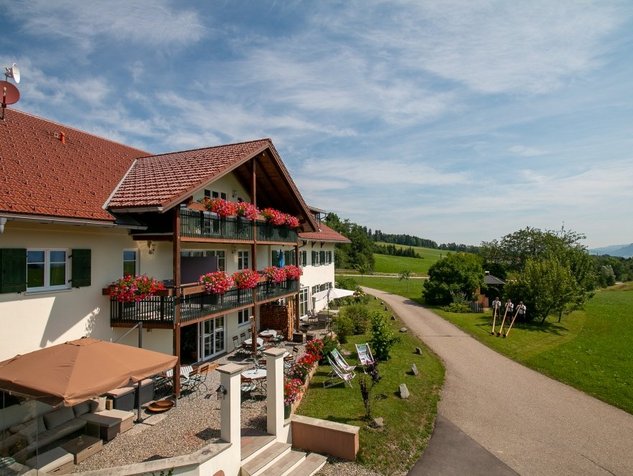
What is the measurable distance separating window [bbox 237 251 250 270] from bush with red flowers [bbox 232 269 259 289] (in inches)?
154

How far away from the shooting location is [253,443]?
920 cm

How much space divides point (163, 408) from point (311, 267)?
19.0m

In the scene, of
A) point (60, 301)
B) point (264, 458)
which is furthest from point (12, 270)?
point (264, 458)

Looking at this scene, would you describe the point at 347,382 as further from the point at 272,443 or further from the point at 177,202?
the point at 177,202

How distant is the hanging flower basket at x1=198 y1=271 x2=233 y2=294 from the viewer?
14430 millimetres

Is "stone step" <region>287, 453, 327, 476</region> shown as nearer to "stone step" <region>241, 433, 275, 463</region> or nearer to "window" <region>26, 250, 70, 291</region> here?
"stone step" <region>241, 433, 275, 463</region>

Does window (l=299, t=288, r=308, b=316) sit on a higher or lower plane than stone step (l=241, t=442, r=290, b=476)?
higher

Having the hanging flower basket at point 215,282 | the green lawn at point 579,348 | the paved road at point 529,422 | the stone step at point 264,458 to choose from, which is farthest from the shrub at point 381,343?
the stone step at point 264,458

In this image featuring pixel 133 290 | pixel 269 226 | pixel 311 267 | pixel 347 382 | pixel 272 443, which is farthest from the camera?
pixel 311 267

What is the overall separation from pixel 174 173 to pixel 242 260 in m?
7.34

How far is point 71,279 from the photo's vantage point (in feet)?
37.9

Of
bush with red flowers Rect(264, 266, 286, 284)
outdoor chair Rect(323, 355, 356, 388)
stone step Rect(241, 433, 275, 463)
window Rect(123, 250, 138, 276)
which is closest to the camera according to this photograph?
stone step Rect(241, 433, 275, 463)

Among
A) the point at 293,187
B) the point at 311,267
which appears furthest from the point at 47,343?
the point at 311,267

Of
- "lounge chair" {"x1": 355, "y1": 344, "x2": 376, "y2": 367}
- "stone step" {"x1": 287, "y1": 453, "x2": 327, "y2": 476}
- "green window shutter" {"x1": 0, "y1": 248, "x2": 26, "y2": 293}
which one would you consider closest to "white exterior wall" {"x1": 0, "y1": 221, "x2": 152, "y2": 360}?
"green window shutter" {"x1": 0, "y1": 248, "x2": 26, "y2": 293}
